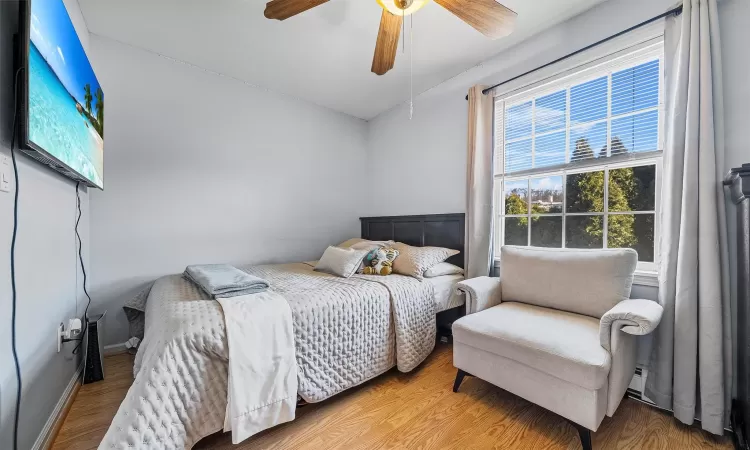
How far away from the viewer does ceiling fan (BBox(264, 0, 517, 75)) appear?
1353mm

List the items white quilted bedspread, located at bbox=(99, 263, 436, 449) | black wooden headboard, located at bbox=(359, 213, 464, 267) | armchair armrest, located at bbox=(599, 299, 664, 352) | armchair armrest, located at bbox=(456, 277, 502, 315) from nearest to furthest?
white quilted bedspread, located at bbox=(99, 263, 436, 449) → armchair armrest, located at bbox=(599, 299, 664, 352) → armchair armrest, located at bbox=(456, 277, 502, 315) → black wooden headboard, located at bbox=(359, 213, 464, 267)

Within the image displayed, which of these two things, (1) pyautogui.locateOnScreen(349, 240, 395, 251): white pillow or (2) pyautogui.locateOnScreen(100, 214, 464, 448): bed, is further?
(1) pyautogui.locateOnScreen(349, 240, 395, 251): white pillow

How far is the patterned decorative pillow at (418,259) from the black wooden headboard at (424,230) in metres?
0.18

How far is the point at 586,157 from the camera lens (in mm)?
2012

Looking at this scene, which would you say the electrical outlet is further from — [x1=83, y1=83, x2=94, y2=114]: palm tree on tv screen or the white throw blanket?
[x1=83, y1=83, x2=94, y2=114]: palm tree on tv screen

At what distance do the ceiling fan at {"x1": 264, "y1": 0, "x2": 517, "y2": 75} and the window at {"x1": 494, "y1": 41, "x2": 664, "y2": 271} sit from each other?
0.96 meters

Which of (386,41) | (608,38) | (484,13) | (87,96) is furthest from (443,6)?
(87,96)

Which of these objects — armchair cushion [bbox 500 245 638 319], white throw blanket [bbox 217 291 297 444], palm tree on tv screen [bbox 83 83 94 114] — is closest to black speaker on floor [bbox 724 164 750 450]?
armchair cushion [bbox 500 245 638 319]

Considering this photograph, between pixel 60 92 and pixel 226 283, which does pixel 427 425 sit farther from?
pixel 60 92

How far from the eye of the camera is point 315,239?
3.44m

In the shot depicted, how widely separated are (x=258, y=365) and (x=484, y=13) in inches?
80.1

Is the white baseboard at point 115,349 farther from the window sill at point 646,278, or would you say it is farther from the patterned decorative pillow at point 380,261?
the window sill at point 646,278

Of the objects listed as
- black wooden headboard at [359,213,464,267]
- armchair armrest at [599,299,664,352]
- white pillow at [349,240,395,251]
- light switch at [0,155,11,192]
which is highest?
light switch at [0,155,11,192]

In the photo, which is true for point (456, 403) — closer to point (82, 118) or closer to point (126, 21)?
point (82, 118)
